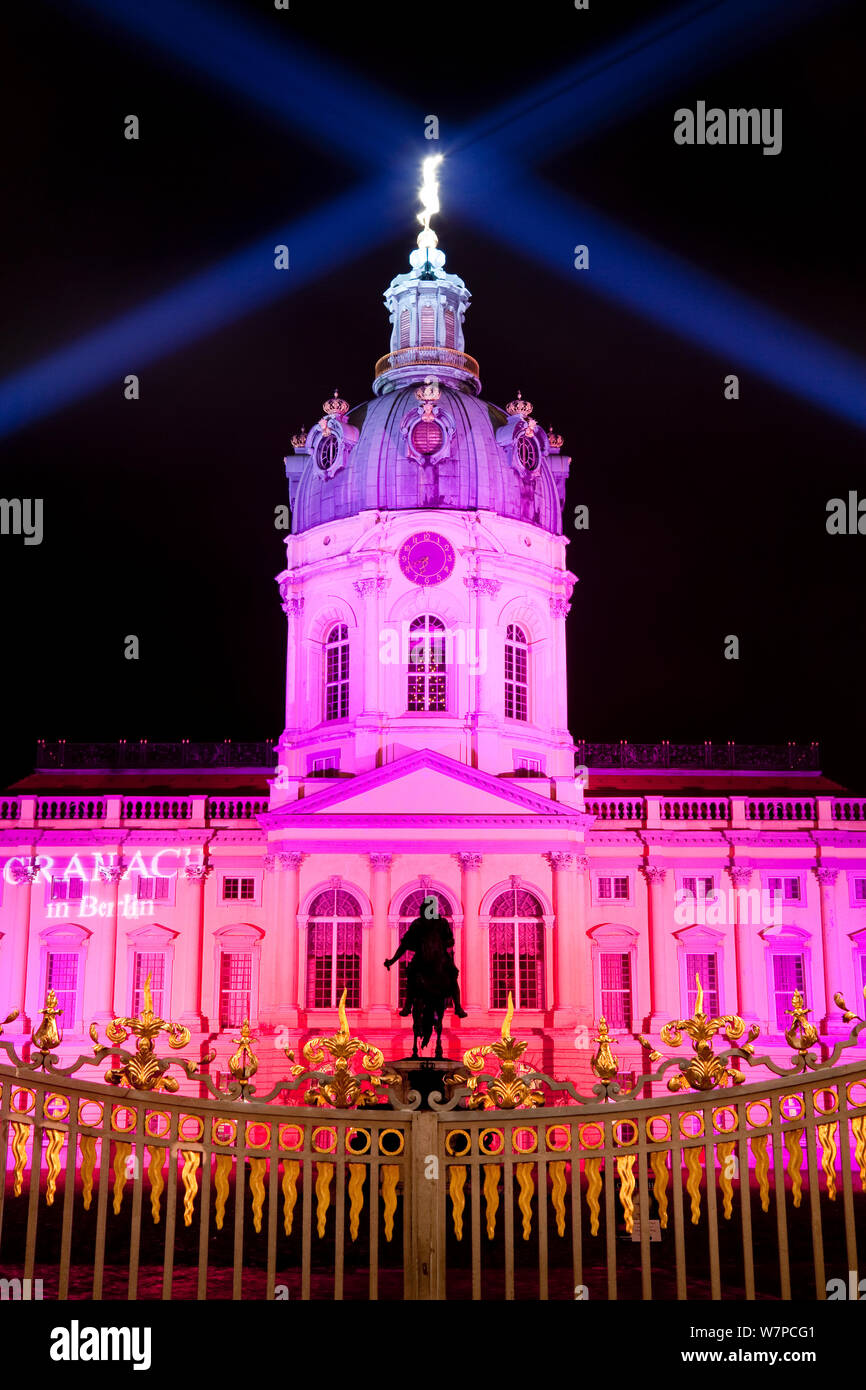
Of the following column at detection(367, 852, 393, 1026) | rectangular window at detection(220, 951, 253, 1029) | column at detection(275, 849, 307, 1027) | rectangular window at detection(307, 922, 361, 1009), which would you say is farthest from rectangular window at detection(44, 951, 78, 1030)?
column at detection(367, 852, 393, 1026)

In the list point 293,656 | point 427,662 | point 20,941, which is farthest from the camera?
point 293,656

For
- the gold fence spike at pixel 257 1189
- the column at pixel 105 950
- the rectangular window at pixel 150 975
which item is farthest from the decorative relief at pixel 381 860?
the gold fence spike at pixel 257 1189

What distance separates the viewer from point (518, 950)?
4191 centimetres

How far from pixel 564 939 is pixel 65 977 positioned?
608 inches

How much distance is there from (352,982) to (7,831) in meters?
11.9

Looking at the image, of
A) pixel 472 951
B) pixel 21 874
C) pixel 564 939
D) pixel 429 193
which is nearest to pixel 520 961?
pixel 564 939

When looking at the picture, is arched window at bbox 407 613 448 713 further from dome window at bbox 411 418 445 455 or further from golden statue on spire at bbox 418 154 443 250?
golden statue on spire at bbox 418 154 443 250

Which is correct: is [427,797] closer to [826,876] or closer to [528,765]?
[528,765]

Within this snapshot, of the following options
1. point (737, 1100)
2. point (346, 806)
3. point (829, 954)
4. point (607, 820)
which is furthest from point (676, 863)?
point (737, 1100)

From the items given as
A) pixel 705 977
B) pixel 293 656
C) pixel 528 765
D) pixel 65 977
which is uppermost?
pixel 293 656

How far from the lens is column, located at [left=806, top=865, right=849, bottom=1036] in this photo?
1690 inches

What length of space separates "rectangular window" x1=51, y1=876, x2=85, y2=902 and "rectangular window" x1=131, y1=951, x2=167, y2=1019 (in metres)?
2.61

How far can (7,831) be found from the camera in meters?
44.3

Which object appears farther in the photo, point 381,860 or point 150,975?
point 150,975
